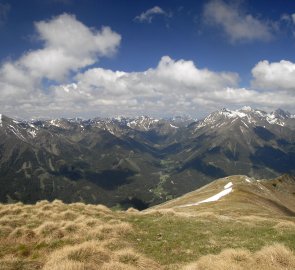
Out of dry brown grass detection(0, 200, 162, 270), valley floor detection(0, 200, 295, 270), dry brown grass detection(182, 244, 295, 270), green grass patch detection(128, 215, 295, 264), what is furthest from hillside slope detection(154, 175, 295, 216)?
dry brown grass detection(182, 244, 295, 270)

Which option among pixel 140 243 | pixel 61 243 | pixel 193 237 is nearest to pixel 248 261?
pixel 193 237

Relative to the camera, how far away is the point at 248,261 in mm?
20672

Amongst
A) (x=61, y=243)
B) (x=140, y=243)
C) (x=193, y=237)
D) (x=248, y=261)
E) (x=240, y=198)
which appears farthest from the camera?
(x=240, y=198)

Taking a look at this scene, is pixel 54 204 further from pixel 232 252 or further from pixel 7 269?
pixel 232 252

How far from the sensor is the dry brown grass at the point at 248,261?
19.4m

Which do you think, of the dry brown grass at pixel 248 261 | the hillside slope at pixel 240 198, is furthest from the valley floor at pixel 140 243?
the hillside slope at pixel 240 198

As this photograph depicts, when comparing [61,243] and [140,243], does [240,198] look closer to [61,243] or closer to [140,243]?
[140,243]

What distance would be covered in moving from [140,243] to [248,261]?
385 inches

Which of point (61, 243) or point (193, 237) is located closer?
point (61, 243)

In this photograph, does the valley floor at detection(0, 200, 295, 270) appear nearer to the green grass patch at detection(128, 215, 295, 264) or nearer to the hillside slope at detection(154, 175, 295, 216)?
the green grass patch at detection(128, 215, 295, 264)

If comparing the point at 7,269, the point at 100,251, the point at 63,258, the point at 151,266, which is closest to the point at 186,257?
the point at 151,266

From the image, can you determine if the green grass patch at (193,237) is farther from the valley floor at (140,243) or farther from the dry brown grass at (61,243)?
the dry brown grass at (61,243)

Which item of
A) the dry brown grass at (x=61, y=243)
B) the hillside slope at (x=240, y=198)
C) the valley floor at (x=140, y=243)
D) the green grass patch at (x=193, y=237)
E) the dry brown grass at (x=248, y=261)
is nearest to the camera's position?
the dry brown grass at (x=248, y=261)

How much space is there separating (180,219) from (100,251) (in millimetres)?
17354
